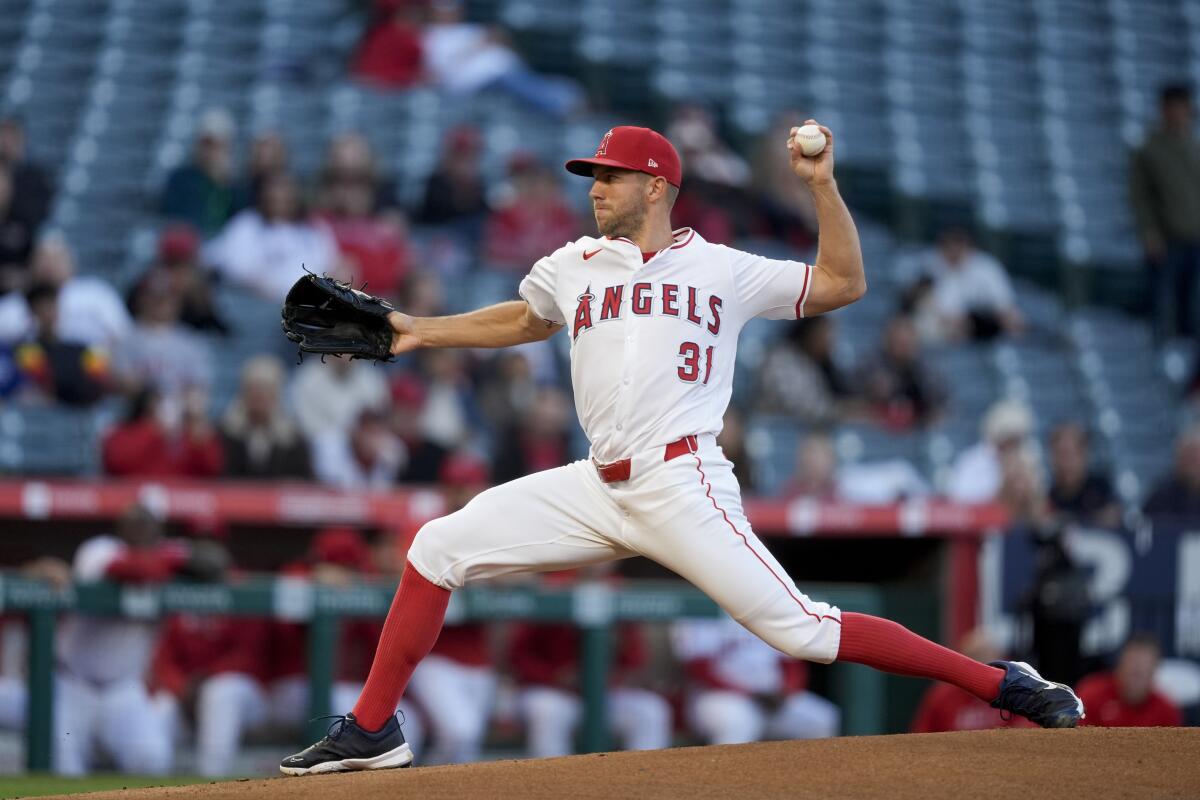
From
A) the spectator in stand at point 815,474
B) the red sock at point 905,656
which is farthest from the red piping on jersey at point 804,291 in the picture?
the spectator in stand at point 815,474

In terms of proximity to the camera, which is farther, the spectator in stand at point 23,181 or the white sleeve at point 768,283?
the spectator in stand at point 23,181

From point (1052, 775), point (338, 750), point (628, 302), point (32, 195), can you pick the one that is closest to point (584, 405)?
point (628, 302)

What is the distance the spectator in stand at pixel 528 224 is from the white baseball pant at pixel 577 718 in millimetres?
3351

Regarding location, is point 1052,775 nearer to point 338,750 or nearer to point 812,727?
point 338,750

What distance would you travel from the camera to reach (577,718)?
659cm

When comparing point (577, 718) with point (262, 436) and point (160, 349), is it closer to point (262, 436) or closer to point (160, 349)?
point (262, 436)

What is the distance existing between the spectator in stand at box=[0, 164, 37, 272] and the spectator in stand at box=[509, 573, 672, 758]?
3.29m

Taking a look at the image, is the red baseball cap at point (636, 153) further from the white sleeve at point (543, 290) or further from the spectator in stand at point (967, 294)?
the spectator in stand at point (967, 294)

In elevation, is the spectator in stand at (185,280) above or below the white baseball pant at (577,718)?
above

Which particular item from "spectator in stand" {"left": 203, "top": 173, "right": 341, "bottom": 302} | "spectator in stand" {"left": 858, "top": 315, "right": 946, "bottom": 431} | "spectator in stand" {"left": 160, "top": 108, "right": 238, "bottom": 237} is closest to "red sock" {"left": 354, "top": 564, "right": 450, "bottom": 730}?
"spectator in stand" {"left": 203, "top": 173, "right": 341, "bottom": 302}

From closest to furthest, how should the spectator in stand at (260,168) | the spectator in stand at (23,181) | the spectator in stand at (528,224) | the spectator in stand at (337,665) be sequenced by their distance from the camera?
the spectator in stand at (337,665) → the spectator in stand at (23,181) → the spectator in stand at (260,168) → the spectator in stand at (528,224)

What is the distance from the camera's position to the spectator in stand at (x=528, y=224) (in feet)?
31.0

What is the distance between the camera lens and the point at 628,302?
395 cm

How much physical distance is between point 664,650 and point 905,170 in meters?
5.58
